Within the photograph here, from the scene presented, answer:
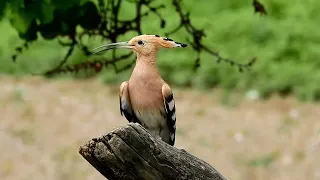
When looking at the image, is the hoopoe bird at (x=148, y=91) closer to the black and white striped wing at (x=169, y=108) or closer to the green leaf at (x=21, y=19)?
the black and white striped wing at (x=169, y=108)

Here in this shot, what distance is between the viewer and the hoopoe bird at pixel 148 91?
265 centimetres

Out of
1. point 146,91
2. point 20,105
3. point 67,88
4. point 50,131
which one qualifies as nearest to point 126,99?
point 146,91

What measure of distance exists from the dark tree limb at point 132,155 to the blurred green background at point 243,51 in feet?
24.7

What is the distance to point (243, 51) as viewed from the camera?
1120cm

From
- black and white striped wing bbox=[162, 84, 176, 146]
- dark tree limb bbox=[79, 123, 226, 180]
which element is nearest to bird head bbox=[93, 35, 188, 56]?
black and white striped wing bbox=[162, 84, 176, 146]

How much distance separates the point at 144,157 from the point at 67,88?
8698mm

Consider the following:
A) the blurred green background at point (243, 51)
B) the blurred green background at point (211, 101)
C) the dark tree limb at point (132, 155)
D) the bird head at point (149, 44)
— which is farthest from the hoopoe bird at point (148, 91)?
the blurred green background at point (243, 51)

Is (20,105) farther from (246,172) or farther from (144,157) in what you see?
(144,157)

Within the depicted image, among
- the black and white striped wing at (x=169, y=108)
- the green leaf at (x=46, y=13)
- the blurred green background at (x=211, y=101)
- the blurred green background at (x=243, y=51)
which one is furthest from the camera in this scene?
the blurred green background at (x=243, y=51)

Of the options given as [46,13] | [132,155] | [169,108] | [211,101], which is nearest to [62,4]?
[46,13]

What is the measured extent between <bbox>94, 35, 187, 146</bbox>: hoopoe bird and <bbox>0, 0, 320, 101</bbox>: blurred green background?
7168 millimetres

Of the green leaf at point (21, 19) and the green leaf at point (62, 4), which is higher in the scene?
the green leaf at point (62, 4)

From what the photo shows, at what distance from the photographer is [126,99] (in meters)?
2.81

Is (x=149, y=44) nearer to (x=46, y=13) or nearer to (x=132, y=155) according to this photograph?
(x=132, y=155)
